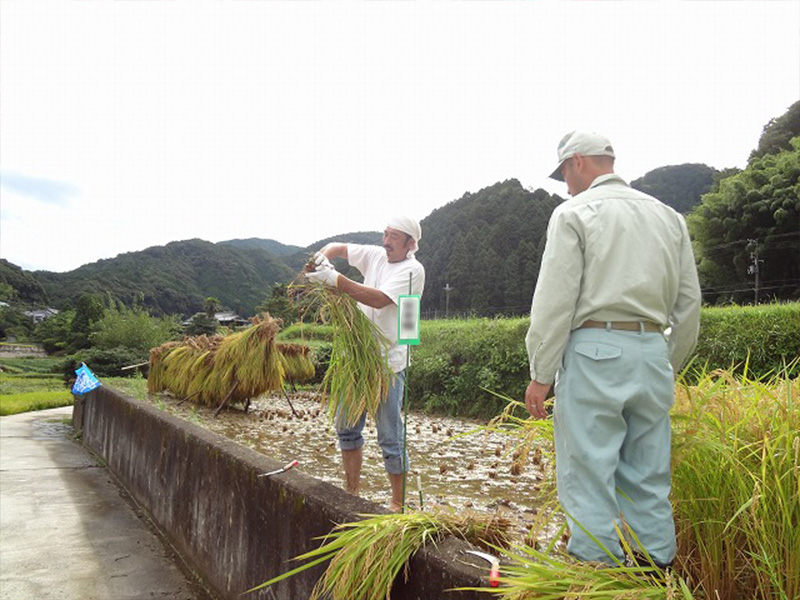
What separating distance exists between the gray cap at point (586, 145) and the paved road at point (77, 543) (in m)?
3.07

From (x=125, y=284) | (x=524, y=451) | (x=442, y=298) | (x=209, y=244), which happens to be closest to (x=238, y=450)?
(x=524, y=451)

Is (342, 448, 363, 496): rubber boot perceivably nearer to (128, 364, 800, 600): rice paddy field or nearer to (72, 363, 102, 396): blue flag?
(128, 364, 800, 600): rice paddy field

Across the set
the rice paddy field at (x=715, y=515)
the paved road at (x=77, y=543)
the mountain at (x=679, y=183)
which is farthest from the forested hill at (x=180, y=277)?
the rice paddy field at (x=715, y=515)

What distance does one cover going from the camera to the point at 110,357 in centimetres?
1741

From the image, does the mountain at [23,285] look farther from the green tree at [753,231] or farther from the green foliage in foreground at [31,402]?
the green tree at [753,231]

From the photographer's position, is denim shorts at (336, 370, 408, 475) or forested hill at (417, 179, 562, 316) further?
forested hill at (417, 179, 562, 316)

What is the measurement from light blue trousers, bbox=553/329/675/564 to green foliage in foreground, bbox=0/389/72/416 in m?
18.3

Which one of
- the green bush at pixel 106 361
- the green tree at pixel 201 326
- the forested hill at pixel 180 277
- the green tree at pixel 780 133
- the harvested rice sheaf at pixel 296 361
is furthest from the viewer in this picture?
the forested hill at pixel 180 277

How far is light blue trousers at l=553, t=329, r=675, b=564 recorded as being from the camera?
5.35 ft

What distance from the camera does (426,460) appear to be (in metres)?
5.91

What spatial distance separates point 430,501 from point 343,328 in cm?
145

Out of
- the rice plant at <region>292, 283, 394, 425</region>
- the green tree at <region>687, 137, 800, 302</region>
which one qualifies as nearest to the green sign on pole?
the rice plant at <region>292, 283, 394, 425</region>

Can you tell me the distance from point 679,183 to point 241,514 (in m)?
72.2

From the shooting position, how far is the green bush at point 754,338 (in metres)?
7.26
